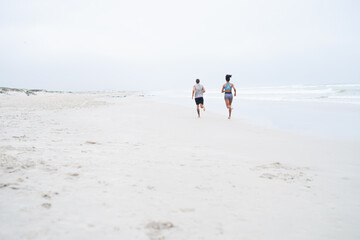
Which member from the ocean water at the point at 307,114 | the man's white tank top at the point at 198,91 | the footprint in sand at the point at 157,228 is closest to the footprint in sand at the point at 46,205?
the footprint in sand at the point at 157,228

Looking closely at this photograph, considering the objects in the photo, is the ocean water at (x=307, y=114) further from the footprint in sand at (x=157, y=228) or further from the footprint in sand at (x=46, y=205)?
the footprint in sand at (x=46, y=205)

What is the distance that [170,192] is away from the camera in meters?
2.75

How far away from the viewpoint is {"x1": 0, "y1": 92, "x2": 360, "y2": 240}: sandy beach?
205 centimetres

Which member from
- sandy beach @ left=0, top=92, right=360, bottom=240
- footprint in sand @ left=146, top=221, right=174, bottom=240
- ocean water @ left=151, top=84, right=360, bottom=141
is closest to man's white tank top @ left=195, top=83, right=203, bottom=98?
ocean water @ left=151, top=84, right=360, bottom=141

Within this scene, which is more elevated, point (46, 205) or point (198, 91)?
point (198, 91)

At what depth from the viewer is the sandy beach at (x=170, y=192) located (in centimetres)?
205

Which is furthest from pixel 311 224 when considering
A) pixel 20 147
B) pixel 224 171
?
pixel 20 147

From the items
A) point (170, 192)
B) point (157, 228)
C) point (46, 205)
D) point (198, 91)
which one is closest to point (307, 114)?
point (198, 91)

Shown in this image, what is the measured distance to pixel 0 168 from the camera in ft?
10.0

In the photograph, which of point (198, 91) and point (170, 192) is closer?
point (170, 192)

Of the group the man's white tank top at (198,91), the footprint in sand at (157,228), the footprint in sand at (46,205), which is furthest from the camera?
the man's white tank top at (198,91)

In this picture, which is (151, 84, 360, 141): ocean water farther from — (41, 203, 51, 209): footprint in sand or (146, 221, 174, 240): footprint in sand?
(41, 203, 51, 209): footprint in sand

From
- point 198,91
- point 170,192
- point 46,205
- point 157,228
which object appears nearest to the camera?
point 157,228

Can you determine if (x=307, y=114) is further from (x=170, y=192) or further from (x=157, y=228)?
(x=157, y=228)
